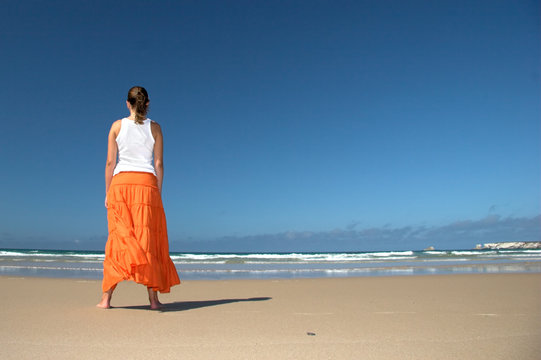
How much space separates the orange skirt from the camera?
3561 mm

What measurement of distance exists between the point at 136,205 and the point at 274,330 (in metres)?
1.80

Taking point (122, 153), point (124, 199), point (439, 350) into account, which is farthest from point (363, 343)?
point (122, 153)

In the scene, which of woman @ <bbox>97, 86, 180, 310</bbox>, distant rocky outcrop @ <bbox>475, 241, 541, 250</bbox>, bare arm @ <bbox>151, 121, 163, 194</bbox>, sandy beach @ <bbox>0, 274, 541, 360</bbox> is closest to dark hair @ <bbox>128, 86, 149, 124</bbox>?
woman @ <bbox>97, 86, 180, 310</bbox>

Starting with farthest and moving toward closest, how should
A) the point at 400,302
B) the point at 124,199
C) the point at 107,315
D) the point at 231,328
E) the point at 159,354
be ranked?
the point at 400,302 < the point at 124,199 < the point at 107,315 < the point at 231,328 < the point at 159,354

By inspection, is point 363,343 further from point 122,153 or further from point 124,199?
point 122,153

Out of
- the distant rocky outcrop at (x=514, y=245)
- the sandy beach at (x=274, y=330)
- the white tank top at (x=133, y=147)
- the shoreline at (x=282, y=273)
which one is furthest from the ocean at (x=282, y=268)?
the distant rocky outcrop at (x=514, y=245)

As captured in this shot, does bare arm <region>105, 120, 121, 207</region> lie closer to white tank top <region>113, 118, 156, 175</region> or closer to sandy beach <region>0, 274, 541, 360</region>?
white tank top <region>113, 118, 156, 175</region>

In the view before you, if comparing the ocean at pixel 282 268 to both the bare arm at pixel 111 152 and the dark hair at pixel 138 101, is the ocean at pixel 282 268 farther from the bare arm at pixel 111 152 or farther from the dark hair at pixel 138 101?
the dark hair at pixel 138 101

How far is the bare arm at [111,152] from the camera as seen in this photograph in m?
3.85

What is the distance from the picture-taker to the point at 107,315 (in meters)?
3.45

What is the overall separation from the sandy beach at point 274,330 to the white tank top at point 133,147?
55.1 inches

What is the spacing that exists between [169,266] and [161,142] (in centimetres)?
128

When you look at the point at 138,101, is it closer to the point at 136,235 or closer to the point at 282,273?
the point at 136,235

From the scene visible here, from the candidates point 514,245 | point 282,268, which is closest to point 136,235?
point 282,268
